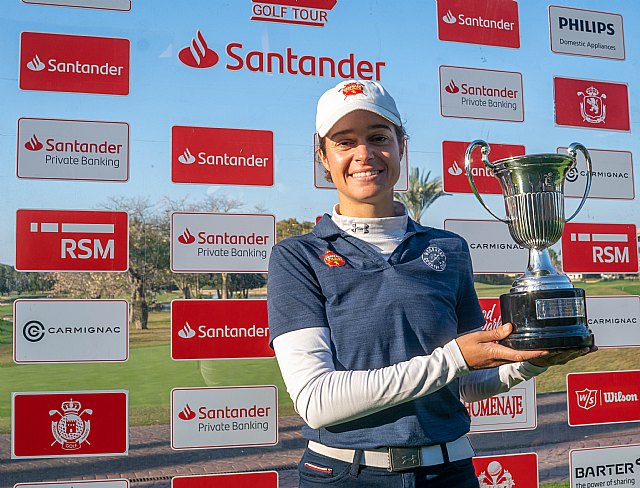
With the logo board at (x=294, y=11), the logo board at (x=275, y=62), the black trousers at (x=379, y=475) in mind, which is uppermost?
the logo board at (x=294, y=11)

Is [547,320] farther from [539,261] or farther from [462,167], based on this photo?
[462,167]

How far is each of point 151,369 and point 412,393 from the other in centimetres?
139

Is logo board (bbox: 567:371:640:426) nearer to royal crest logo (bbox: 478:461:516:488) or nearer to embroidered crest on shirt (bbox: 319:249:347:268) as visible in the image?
royal crest logo (bbox: 478:461:516:488)

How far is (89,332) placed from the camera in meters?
2.26

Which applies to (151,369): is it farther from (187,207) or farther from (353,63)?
(353,63)

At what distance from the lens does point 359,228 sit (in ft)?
4.53

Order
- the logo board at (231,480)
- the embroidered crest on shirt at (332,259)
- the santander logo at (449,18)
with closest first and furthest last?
the embroidered crest on shirt at (332,259)
the logo board at (231,480)
the santander logo at (449,18)

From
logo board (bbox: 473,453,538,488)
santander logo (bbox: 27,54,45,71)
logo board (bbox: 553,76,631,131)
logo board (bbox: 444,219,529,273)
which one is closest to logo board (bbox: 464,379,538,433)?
logo board (bbox: 473,453,538,488)

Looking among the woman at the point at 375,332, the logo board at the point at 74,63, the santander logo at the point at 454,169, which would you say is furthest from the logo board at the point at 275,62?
the woman at the point at 375,332

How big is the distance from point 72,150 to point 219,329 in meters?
0.80

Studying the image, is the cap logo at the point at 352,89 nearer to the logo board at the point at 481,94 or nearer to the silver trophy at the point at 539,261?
the silver trophy at the point at 539,261

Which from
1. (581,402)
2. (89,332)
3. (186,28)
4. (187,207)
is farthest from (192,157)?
(581,402)

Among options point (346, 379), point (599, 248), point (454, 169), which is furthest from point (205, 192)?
point (599, 248)

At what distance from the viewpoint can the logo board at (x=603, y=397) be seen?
2754 millimetres
